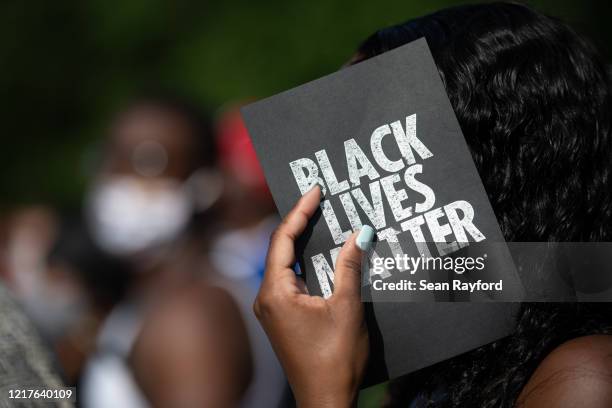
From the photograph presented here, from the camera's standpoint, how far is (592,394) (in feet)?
4.93

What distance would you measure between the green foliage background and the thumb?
16.1 feet

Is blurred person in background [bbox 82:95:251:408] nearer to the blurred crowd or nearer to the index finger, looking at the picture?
the blurred crowd

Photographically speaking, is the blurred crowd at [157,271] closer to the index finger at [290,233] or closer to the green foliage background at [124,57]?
the index finger at [290,233]

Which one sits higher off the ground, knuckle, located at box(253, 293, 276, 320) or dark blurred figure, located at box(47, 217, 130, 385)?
knuckle, located at box(253, 293, 276, 320)

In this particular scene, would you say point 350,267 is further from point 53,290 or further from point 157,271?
point 53,290

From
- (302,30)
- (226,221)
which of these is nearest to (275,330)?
(226,221)

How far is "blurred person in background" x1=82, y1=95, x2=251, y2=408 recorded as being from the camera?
3150 mm

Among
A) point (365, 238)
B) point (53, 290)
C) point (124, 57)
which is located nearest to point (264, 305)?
point (365, 238)

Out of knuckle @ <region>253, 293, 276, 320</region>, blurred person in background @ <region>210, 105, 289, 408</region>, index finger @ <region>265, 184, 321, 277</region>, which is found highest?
index finger @ <region>265, 184, 321, 277</region>

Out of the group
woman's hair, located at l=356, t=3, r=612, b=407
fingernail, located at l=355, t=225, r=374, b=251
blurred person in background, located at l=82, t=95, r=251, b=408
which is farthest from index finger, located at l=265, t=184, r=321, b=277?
blurred person in background, located at l=82, t=95, r=251, b=408

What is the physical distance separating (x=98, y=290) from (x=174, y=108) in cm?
91

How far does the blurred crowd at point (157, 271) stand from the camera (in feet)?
10.4

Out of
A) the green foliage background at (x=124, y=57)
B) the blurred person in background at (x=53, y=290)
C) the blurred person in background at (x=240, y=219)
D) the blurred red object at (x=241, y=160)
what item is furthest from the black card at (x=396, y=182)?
the green foliage background at (x=124, y=57)

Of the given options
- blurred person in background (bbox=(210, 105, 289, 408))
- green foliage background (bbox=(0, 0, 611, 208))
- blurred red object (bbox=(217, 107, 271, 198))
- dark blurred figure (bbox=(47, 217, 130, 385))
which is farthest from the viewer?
green foliage background (bbox=(0, 0, 611, 208))
